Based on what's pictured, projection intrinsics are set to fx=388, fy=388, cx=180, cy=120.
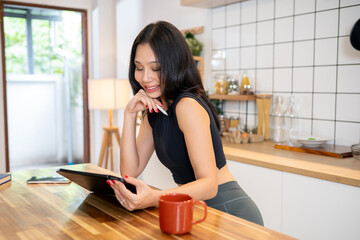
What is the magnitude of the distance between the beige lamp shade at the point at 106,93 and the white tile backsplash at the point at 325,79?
2.08 metres

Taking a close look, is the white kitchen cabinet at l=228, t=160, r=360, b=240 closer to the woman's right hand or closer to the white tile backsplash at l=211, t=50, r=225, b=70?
the woman's right hand

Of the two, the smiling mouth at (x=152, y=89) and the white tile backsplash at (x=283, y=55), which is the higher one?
the white tile backsplash at (x=283, y=55)

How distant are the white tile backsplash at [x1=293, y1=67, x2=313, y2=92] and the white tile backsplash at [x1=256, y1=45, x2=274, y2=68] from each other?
0.73ft

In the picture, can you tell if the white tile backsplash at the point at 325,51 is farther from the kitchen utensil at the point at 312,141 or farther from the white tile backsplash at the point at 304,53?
the kitchen utensil at the point at 312,141

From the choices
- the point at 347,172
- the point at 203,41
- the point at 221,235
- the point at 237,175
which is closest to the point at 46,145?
the point at 203,41

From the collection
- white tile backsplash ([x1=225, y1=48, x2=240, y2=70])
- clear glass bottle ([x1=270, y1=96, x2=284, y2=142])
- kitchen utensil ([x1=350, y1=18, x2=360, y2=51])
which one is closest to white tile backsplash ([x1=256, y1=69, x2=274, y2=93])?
clear glass bottle ([x1=270, y1=96, x2=284, y2=142])

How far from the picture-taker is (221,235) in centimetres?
93

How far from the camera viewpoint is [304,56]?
249 cm

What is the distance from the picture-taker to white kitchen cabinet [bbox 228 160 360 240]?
1.68 m

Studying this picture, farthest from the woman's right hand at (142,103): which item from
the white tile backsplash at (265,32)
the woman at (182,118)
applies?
the white tile backsplash at (265,32)

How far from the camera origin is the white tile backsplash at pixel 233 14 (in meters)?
2.92

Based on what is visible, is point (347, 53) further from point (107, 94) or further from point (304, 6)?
point (107, 94)

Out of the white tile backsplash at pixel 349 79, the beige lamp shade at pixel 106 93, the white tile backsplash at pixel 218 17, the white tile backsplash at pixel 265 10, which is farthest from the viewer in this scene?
the beige lamp shade at pixel 106 93

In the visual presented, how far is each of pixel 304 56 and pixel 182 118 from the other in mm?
1442
